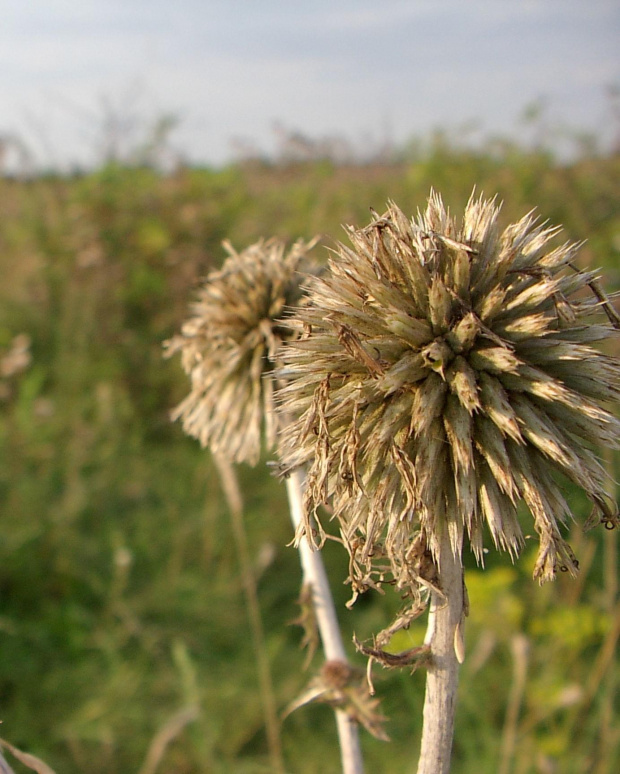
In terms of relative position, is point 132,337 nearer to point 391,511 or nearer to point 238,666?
point 238,666

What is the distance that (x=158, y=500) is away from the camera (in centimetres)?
501

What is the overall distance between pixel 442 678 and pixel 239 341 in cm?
108

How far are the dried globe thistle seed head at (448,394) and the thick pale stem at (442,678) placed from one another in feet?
0.16

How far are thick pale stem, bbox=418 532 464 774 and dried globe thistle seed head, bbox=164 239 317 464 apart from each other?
83 cm

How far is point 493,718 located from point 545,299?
3485mm

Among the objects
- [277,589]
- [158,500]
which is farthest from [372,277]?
[158,500]

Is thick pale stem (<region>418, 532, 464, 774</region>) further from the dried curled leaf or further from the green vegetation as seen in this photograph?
the green vegetation

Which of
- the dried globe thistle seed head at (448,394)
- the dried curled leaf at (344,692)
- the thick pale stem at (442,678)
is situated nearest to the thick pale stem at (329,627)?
the dried curled leaf at (344,692)

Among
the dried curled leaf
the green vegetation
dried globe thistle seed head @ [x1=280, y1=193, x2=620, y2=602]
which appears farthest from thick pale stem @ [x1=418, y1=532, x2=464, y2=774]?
the green vegetation

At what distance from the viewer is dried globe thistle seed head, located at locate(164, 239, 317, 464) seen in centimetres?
182

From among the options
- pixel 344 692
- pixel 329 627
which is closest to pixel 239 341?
pixel 329 627

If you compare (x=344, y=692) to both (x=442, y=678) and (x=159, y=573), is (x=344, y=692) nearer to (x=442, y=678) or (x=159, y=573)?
(x=442, y=678)

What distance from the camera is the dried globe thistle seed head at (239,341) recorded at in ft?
5.98

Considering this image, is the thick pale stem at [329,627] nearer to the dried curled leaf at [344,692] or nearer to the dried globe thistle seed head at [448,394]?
the dried curled leaf at [344,692]
